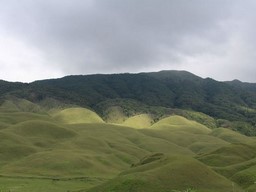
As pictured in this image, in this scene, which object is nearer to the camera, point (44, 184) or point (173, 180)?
point (173, 180)

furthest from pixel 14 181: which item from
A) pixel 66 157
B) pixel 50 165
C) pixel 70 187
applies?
pixel 66 157

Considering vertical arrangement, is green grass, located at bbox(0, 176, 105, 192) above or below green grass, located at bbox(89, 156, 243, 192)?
below

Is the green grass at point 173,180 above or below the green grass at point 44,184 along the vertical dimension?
above

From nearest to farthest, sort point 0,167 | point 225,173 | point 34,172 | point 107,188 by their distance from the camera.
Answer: point 107,188 < point 225,173 < point 34,172 < point 0,167

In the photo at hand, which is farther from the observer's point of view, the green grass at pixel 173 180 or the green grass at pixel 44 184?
the green grass at pixel 44 184

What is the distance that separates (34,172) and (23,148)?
45.3 meters

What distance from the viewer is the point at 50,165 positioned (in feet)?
527

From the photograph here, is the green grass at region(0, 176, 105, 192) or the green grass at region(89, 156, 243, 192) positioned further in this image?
the green grass at region(0, 176, 105, 192)

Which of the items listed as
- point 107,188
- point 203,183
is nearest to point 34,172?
point 107,188

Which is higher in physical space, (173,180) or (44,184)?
(173,180)

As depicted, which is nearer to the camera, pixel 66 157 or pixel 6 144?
pixel 66 157

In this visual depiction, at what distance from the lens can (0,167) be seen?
16388 cm

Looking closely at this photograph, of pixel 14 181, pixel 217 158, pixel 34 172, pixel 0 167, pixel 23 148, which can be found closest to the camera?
pixel 14 181

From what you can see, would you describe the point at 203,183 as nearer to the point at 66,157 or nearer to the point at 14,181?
the point at 14,181
